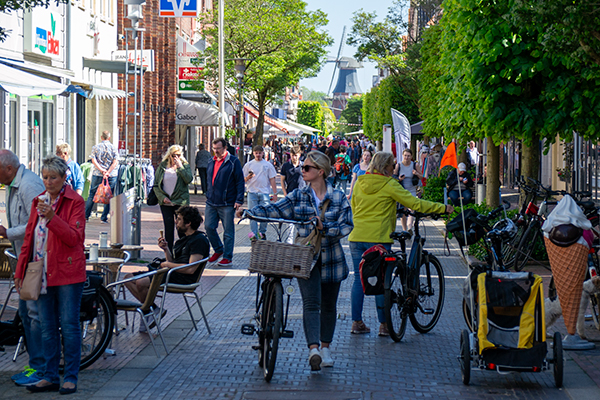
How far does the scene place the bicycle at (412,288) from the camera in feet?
24.7

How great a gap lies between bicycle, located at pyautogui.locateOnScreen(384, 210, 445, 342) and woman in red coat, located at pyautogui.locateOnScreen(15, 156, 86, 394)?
9.09 feet

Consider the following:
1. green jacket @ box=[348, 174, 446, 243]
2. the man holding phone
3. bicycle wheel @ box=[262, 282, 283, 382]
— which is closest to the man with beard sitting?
green jacket @ box=[348, 174, 446, 243]

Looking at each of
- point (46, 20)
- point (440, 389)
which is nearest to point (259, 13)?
point (46, 20)

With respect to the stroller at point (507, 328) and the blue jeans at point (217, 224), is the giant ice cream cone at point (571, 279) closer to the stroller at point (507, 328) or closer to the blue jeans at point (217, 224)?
the stroller at point (507, 328)

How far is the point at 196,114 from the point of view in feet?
102

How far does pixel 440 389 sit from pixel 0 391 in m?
3.06

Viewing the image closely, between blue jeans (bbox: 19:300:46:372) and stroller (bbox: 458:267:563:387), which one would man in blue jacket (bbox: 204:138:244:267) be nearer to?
blue jeans (bbox: 19:300:46:372)

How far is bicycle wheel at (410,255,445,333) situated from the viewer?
8.12 meters

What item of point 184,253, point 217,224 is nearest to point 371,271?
point 184,253

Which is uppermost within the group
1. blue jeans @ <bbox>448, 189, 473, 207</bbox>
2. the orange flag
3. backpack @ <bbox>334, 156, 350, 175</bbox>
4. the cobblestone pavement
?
backpack @ <bbox>334, 156, 350, 175</bbox>

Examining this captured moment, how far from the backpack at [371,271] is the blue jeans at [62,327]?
2.53 metres

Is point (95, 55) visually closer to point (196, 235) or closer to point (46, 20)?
point (46, 20)

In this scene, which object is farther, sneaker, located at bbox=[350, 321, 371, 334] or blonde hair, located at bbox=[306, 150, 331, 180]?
sneaker, located at bbox=[350, 321, 371, 334]

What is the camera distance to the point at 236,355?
23.4 ft
